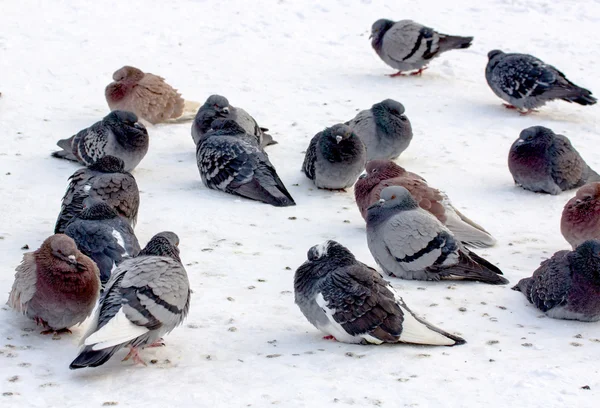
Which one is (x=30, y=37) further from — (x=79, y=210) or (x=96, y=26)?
(x=79, y=210)

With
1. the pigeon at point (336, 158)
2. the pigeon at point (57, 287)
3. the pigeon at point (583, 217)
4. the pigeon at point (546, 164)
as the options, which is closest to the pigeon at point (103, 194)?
the pigeon at point (57, 287)

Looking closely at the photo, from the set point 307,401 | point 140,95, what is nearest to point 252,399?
point 307,401

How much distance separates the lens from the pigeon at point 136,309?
4.75m

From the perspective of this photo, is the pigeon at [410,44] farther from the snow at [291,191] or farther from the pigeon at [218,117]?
the pigeon at [218,117]

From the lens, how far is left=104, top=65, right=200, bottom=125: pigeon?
1052cm

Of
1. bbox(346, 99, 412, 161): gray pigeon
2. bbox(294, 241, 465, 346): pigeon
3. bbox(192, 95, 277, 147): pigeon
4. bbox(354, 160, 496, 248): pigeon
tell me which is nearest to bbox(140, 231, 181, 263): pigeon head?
bbox(294, 241, 465, 346): pigeon

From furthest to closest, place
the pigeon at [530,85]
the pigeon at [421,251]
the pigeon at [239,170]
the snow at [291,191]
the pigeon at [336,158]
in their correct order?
the pigeon at [530,85] → the pigeon at [336,158] → the pigeon at [239,170] → the pigeon at [421,251] → the snow at [291,191]

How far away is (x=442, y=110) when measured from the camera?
1162cm

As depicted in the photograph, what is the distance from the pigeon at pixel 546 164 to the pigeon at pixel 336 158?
Result: 1.61 metres

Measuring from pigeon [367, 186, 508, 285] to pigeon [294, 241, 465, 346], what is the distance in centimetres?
114

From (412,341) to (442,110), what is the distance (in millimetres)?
6675

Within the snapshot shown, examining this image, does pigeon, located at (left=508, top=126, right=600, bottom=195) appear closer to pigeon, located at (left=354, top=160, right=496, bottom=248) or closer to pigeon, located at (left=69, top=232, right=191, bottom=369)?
pigeon, located at (left=354, top=160, right=496, bottom=248)

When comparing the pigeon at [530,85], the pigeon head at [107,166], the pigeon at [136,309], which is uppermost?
the pigeon at [530,85]

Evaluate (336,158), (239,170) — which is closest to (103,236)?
(239,170)
